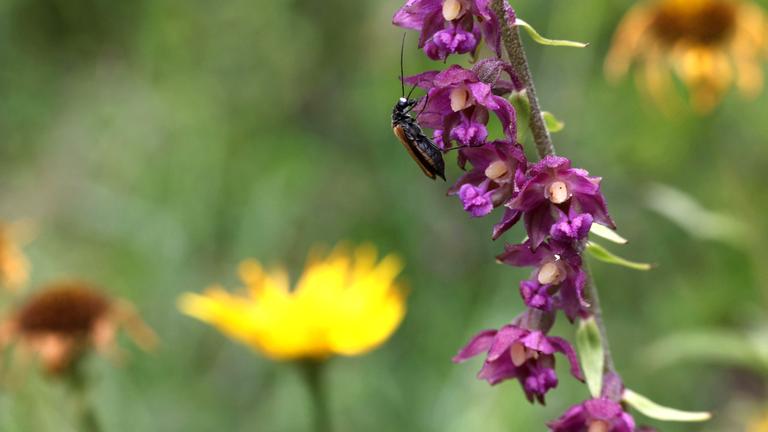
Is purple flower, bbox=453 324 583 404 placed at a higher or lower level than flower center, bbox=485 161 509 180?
lower

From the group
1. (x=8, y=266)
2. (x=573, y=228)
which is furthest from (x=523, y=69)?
(x=8, y=266)

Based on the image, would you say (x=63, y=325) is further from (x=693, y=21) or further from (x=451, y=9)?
(x=693, y=21)

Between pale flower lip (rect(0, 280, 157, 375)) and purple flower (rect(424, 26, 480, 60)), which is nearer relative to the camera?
purple flower (rect(424, 26, 480, 60))

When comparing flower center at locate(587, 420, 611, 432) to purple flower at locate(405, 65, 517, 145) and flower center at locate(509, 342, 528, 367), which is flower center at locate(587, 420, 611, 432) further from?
purple flower at locate(405, 65, 517, 145)

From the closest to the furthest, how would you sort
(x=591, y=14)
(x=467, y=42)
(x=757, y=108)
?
(x=467, y=42), (x=591, y=14), (x=757, y=108)

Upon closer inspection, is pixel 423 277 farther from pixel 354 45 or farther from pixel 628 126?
pixel 354 45

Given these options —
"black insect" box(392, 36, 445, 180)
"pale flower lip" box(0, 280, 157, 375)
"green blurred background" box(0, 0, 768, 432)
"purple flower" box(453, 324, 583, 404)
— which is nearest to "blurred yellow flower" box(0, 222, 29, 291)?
"pale flower lip" box(0, 280, 157, 375)

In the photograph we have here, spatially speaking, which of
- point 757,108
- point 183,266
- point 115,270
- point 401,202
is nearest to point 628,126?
point 757,108
